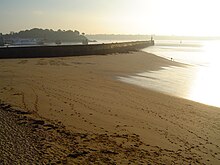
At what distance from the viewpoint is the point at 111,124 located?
358 inches

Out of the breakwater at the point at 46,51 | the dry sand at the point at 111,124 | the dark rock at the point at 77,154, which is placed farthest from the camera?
the breakwater at the point at 46,51

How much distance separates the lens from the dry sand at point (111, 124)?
6.96 m

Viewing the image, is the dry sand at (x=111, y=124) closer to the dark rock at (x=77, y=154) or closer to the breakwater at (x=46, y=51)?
the dark rock at (x=77, y=154)

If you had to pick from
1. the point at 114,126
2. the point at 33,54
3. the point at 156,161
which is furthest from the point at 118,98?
the point at 33,54

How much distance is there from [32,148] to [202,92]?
13435mm

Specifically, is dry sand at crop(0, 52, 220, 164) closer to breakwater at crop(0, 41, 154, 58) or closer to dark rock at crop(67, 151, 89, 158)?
dark rock at crop(67, 151, 89, 158)

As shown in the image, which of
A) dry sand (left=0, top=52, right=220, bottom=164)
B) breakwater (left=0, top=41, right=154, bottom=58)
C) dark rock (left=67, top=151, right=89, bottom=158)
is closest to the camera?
dark rock (left=67, top=151, right=89, bottom=158)

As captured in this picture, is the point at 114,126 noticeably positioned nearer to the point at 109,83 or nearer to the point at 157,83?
the point at 109,83

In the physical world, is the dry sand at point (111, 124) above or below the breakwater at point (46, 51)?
below

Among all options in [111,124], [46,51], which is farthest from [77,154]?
[46,51]

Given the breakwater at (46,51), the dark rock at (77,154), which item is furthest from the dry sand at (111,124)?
the breakwater at (46,51)

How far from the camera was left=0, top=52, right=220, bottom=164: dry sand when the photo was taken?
22.8ft

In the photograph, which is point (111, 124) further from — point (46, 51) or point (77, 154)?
point (46, 51)

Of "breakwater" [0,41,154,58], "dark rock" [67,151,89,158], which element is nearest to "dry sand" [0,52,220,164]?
"dark rock" [67,151,89,158]
